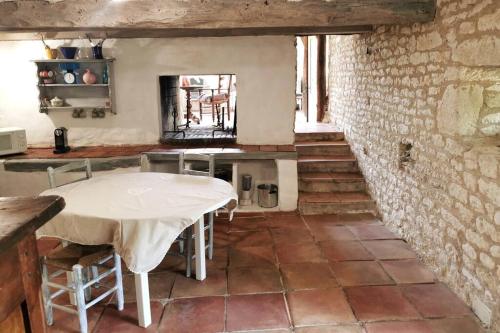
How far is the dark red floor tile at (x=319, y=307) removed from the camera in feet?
9.37

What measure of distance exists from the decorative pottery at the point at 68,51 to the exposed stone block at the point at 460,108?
14.9ft

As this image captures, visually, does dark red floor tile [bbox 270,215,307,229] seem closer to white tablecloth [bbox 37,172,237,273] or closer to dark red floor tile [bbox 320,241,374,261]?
dark red floor tile [bbox 320,241,374,261]

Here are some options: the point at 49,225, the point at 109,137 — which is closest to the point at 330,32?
the point at 109,137

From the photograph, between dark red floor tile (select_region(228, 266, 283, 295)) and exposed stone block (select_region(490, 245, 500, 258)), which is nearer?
exposed stone block (select_region(490, 245, 500, 258))

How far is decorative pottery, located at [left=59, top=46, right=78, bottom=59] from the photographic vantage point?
16.8 ft

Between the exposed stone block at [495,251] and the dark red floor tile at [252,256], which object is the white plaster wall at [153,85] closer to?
the dark red floor tile at [252,256]

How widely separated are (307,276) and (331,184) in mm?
2274

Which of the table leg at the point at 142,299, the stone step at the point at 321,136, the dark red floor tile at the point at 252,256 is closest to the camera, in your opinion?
the table leg at the point at 142,299

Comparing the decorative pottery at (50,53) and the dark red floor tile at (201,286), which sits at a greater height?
the decorative pottery at (50,53)

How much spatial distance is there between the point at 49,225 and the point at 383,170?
12.1 ft

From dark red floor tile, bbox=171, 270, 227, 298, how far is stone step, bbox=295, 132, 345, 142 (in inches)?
135

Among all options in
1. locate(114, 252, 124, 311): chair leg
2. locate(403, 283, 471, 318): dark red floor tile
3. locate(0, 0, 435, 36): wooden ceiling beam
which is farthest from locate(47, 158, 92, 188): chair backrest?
locate(403, 283, 471, 318): dark red floor tile

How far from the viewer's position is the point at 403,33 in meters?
4.09

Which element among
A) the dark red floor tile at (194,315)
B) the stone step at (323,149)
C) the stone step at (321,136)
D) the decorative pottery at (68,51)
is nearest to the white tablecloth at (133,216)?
the dark red floor tile at (194,315)
